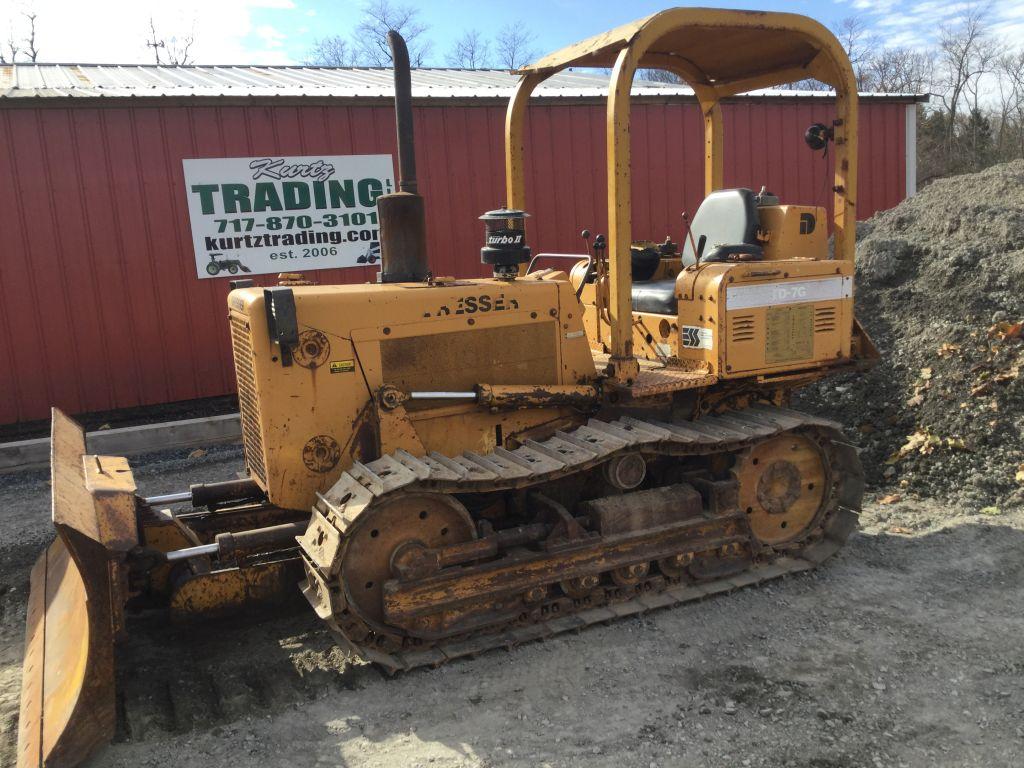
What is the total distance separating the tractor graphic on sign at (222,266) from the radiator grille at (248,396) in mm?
5150

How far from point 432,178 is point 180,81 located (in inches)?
152

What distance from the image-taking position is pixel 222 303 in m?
9.80

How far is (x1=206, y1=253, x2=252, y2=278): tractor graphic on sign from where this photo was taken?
965 centimetres

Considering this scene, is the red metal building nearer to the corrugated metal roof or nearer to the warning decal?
the corrugated metal roof

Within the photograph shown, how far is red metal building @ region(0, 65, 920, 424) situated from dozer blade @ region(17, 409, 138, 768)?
213 inches

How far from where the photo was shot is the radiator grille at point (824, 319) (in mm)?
5379

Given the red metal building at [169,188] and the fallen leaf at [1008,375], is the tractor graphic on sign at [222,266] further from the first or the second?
the fallen leaf at [1008,375]

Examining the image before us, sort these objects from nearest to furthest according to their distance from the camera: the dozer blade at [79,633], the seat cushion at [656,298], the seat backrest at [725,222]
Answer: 1. the dozer blade at [79,633]
2. the seat cushion at [656,298]
3. the seat backrest at [725,222]

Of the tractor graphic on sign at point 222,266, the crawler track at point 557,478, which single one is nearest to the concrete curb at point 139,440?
the tractor graphic on sign at point 222,266

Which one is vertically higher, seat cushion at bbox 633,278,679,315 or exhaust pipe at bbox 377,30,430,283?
exhaust pipe at bbox 377,30,430,283

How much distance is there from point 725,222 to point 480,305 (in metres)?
2.07

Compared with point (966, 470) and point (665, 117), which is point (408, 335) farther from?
point (665, 117)

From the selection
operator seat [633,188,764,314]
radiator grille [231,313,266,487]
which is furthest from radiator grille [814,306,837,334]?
radiator grille [231,313,266,487]

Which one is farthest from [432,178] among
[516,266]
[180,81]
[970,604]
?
[970,604]
